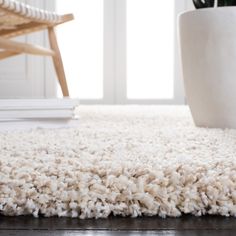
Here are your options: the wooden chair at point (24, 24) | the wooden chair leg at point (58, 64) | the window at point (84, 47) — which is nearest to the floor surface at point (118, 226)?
the wooden chair at point (24, 24)

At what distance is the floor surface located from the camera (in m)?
0.35

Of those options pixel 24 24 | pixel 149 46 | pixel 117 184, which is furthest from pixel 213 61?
pixel 149 46

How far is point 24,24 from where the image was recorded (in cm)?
144

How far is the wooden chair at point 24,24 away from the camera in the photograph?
1.20 metres

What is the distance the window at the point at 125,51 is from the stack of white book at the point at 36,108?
1406 mm

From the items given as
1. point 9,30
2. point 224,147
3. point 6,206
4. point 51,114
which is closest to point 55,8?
point 9,30

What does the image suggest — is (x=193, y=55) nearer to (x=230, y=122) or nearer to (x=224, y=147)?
(x=230, y=122)

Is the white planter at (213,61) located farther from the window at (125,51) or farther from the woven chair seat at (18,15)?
the window at (125,51)

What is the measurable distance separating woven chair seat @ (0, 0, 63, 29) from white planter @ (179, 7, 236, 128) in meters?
0.50

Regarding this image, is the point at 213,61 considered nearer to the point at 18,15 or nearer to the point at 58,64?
the point at 18,15

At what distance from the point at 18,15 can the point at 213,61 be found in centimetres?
61

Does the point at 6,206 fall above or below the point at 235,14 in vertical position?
below

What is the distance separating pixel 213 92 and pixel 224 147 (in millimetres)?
291

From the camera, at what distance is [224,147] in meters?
0.58
